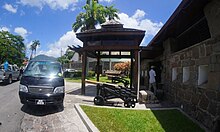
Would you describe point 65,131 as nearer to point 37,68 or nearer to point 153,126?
point 153,126

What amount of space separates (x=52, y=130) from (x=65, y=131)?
37 cm

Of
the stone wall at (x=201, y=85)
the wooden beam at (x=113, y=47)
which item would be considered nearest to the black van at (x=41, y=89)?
the wooden beam at (x=113, y=47)

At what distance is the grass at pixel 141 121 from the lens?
5508 millimetres

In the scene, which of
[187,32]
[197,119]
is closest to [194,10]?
[187,32]

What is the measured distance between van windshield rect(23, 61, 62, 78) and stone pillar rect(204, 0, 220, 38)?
231 inches

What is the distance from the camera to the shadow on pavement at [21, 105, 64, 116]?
7.25 metres

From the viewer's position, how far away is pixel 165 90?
11.1 meters

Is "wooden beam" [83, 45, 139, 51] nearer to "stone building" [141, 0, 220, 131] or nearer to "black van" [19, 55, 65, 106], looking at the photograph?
"stone building" [141, 0, 220, 131]

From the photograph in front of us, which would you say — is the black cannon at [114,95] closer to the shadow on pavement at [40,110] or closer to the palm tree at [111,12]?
the shadow on pavement at [40,110]

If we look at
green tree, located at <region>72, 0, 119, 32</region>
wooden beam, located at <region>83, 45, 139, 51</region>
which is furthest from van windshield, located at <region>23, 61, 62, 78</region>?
green tree, located at <region>72, 0, 119, 32</region>

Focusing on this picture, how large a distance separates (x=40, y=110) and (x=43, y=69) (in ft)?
5.93

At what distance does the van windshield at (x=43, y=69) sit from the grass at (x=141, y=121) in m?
2.11

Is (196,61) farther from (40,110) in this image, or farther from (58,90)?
(40,110)

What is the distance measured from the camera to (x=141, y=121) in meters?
6.29
